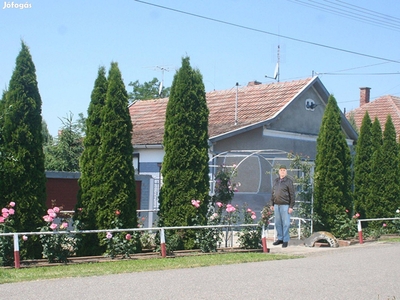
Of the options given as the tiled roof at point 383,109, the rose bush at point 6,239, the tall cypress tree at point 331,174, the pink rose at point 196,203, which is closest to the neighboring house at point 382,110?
the tiled roof at point 383,109

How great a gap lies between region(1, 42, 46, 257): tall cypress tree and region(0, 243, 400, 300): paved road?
9.81ft

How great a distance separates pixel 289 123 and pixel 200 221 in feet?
36.7

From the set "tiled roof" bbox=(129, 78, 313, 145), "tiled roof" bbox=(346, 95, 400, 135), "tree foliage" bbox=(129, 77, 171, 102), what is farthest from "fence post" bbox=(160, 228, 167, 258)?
"tree foliage" bbox=(129, 77, 171, 102)

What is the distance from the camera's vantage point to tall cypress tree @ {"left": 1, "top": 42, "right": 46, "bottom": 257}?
1314cm

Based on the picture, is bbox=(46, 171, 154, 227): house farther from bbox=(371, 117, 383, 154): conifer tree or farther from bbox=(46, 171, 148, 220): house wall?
bbox=(371, 117, 383, 154): conifer tree

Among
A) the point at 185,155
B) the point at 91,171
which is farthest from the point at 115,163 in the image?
the point at 185,155

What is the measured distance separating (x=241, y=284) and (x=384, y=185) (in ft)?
43.6

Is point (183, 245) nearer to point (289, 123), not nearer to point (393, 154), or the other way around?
point (393, 154)

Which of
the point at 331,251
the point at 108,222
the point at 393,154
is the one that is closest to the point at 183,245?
the point at 108,222

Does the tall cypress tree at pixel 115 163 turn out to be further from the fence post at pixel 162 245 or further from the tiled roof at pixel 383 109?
the tiled roof at pixel 383 109

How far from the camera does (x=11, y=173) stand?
43.0 ft

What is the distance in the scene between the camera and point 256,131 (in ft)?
80.3

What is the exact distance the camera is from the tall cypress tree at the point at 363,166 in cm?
2238

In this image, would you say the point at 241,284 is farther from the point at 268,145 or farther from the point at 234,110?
the point at 234,110
